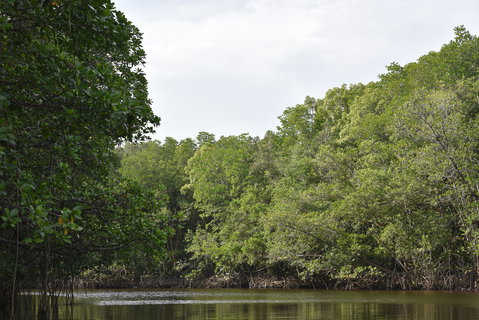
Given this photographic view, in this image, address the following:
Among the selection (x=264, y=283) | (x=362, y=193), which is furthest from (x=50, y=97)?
(x=264, y=283)

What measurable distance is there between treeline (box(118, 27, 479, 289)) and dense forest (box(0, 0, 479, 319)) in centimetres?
10

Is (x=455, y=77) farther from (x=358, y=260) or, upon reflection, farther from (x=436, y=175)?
(x=358, y=260)

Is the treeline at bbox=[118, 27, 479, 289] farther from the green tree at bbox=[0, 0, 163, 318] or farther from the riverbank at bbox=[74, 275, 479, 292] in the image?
the green tree at bbox=[0, 0, 163, 318]

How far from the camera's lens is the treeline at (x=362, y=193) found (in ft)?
76.8

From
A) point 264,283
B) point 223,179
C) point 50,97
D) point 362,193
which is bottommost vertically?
point 264,283

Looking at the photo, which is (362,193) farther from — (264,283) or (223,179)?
(223,179)

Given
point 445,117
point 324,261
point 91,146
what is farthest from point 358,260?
point 91,146

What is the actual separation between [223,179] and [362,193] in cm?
1693

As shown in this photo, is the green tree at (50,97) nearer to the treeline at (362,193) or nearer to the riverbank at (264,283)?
the treeline at (362,193)

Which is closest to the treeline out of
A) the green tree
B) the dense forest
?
the dense forest

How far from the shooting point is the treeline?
76.8 feet

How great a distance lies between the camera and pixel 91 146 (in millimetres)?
8047

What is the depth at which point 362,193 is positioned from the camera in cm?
2492

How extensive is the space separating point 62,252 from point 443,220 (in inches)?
781
